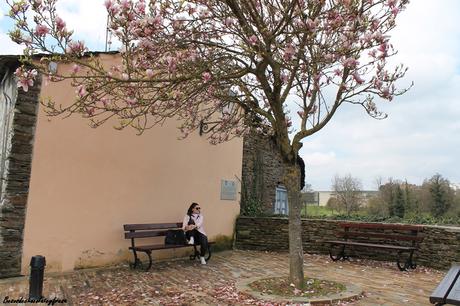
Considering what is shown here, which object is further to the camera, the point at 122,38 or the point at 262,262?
the point at 262,262

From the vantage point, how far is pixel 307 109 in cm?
686

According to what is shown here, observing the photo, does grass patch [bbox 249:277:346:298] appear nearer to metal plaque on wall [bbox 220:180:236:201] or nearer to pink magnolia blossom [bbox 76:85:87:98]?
pink magnolia blossom [bbox 76:85:87:98]

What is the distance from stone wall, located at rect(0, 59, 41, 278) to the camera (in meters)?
6.87

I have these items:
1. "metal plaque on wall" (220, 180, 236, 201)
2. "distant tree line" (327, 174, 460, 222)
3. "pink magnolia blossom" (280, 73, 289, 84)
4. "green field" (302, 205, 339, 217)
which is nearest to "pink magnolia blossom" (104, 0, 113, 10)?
"pink magnolia blossom" (280, 73, 289, 84)

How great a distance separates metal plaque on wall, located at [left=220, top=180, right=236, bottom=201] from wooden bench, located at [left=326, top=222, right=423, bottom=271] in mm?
2917

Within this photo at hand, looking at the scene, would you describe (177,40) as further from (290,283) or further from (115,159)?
(290,283)

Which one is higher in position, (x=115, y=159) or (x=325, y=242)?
(x=115, y=159)

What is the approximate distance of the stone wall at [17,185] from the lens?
687 cm

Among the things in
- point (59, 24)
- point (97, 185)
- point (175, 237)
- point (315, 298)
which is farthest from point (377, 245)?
point (59, 24)

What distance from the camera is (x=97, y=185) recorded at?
8039 millimetres

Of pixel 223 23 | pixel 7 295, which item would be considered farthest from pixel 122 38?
pixel 7 295

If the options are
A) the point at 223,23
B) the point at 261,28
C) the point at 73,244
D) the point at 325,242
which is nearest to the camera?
the point at 261,28

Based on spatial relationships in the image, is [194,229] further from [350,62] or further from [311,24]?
[311,24]

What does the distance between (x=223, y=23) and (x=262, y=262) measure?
521 centimetres
